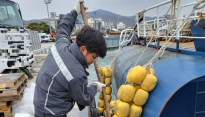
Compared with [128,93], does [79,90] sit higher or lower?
higher

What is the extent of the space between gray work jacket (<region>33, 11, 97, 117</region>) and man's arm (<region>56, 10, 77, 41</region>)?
69 centimetres

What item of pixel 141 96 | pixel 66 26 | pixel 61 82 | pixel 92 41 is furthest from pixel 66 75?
pixel 66 26

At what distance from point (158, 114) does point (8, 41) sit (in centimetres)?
574

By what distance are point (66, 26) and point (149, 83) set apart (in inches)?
65.6

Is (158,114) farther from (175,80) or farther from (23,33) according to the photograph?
(23,33)

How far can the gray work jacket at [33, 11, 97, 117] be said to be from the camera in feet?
5.22

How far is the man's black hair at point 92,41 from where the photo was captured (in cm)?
164

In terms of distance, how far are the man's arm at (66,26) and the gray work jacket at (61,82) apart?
27.1 inches

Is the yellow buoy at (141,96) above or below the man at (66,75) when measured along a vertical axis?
below

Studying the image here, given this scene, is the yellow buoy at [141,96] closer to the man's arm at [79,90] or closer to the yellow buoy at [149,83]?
the yellow buoy at [149,83]

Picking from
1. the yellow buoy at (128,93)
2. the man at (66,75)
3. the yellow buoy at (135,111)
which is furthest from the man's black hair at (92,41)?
the yellow buoy at (135,111)

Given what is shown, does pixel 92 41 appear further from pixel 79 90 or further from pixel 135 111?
pixel 135 111

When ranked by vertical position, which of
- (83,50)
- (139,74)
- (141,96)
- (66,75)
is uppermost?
(83,50)

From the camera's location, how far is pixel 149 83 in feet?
6.88
